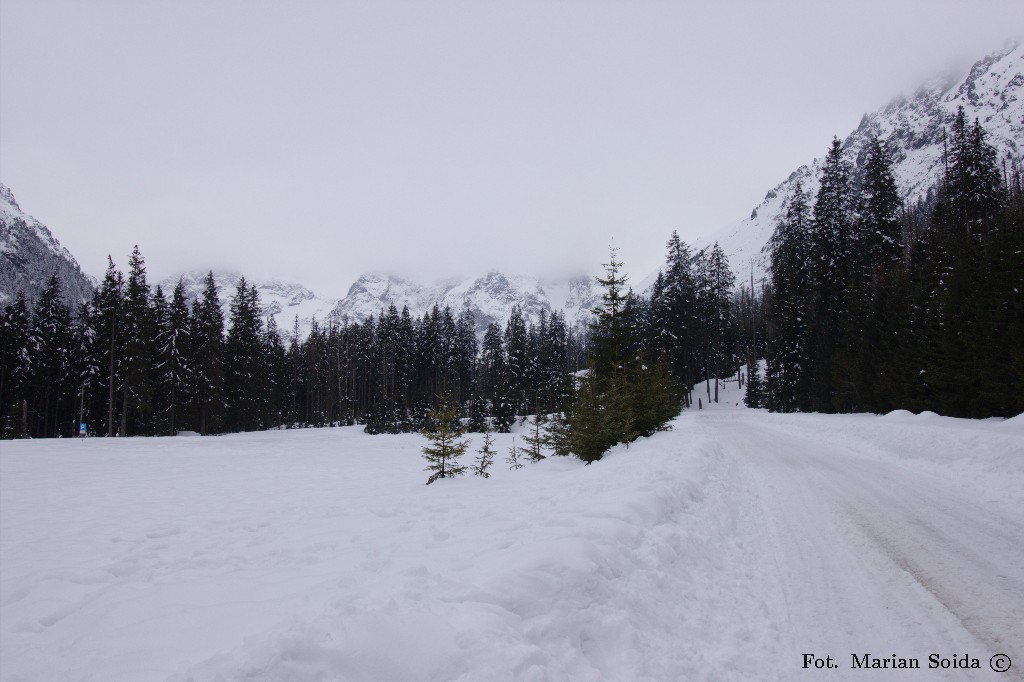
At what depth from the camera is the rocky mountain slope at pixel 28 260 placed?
479ft

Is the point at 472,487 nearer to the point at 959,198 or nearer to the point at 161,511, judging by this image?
the point at 161,511

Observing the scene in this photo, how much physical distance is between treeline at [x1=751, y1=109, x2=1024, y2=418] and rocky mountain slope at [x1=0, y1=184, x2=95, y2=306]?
7208 inches

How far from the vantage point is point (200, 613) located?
15.0ft

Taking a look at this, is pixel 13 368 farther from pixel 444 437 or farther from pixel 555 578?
pixel 555 578

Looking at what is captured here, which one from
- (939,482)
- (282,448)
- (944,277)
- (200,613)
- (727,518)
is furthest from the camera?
(282,448)

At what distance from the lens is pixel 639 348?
27641mm

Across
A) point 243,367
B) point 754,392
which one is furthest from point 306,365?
point 754,392

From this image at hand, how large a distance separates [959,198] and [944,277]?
77.0 feet

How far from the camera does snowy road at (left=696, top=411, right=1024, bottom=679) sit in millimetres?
3590

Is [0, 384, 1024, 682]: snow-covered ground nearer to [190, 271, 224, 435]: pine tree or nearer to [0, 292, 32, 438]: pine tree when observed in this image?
[190, 271, 224, 435]: pine tree

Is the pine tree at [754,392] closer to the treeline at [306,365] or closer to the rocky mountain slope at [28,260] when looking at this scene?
the treeline at [306,365]

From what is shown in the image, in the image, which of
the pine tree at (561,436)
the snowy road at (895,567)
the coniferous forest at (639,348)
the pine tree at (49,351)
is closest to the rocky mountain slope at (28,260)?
the pine tree at (49,351)

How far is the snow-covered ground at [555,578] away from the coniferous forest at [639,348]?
5767 millimetres

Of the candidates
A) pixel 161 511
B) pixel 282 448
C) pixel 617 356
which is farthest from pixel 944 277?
pixel 282 448
